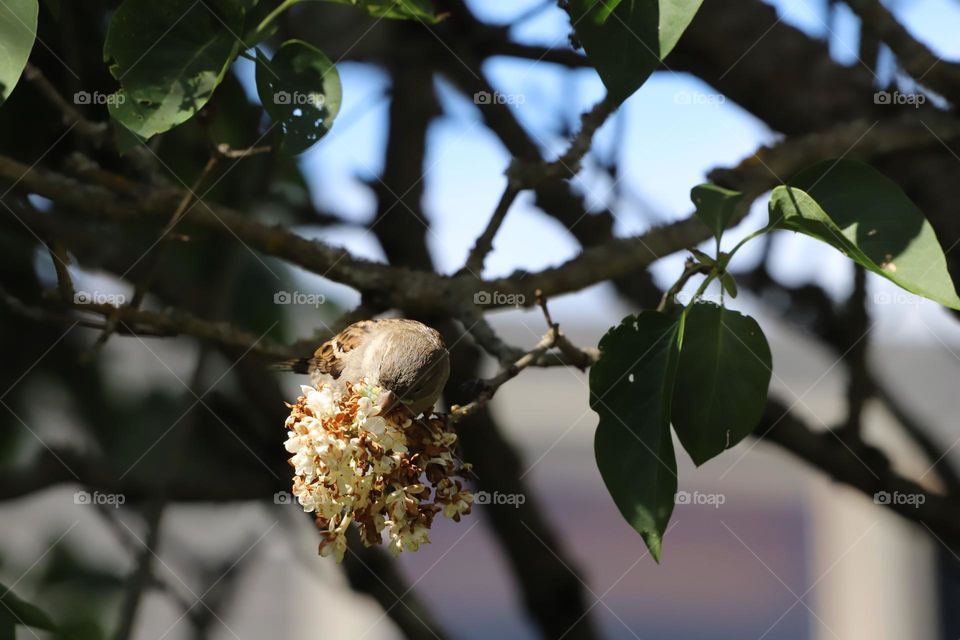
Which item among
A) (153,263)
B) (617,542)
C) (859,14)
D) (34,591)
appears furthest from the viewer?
(617,542)

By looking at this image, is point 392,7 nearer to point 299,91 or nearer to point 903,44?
point 299,91

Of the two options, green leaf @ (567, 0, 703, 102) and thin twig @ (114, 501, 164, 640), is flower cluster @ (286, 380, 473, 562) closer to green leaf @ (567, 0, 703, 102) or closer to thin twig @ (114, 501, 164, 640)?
green leaf @ (567, 0, 703, 102)

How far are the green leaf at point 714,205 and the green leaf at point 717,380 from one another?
12 centimetres

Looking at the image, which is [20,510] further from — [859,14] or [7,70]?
[859,14]

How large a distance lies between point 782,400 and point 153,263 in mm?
1822

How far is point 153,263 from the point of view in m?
2.11

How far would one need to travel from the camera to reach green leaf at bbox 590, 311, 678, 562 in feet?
4.22

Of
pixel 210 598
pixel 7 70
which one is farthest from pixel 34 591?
pixel 7 70

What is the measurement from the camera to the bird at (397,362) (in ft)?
4.72

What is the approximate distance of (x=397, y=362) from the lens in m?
1.47

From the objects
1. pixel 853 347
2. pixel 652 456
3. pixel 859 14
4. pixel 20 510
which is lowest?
pixel 20 510

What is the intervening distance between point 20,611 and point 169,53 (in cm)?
94

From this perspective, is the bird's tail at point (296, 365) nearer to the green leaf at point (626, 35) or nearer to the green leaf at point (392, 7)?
the green leaf at point (392, 7)

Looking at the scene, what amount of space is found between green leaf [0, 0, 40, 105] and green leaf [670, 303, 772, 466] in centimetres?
98
